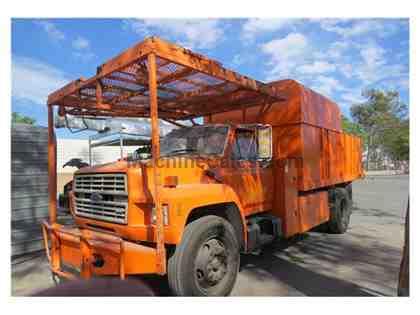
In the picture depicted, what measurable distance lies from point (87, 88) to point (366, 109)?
2363 inches

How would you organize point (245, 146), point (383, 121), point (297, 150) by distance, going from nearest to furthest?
point (245, 146) < point (297, 150) < point (383, 121)

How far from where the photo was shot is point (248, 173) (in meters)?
4.84

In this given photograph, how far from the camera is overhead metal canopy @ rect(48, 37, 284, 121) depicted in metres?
3.34

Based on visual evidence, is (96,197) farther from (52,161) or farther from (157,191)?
(52,161)

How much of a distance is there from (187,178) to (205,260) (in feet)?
3.40

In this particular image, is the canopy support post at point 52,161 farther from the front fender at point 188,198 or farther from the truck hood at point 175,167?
the front fender at point 188,198

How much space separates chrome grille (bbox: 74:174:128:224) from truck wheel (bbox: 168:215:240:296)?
2.57 feet

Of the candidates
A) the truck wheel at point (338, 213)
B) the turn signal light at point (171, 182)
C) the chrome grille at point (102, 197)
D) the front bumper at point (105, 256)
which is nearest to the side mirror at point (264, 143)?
the turn signal light at point (171, 182)

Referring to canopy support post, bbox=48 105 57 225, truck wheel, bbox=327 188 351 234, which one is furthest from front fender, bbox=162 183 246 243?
truck wheel, bbox=327 188 351 234

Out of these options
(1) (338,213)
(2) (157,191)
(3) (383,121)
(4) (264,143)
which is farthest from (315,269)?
(3) (383,121)

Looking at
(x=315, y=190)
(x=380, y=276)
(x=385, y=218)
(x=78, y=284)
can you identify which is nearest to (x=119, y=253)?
(x=78, y=284)

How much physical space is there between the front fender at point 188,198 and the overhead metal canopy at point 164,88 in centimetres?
137

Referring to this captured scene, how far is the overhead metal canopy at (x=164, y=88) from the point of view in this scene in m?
3.34

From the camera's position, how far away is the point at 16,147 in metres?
6.31
